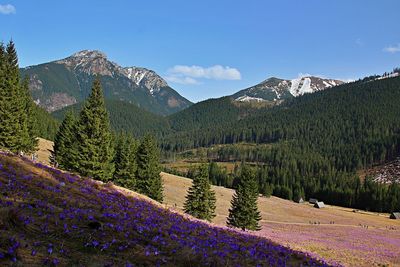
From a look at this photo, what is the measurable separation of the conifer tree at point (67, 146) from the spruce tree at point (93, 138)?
0.86m

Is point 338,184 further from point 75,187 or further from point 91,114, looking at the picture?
point 75,187

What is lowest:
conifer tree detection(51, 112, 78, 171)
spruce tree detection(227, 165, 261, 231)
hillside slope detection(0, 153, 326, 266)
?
spruce tree detection(227, 165, 261, 231)

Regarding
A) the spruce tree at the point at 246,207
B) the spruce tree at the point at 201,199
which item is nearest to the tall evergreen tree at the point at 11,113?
the spruce tree at the point at 201,199

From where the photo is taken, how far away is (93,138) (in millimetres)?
46062

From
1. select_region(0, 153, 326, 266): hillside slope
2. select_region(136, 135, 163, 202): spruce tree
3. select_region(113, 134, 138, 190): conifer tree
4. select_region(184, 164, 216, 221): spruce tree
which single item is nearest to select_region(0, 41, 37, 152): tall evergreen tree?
select_region(113, 134, 138, 190): conifer tree

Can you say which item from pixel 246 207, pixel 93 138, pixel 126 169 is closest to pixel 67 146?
pixel 126 169

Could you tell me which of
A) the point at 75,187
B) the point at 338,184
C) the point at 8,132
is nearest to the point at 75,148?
the point at 8,132

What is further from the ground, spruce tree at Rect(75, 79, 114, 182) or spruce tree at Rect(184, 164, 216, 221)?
spruce tree at Rect(75, 79, 114, 182)

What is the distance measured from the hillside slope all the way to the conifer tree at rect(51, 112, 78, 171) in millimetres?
29928

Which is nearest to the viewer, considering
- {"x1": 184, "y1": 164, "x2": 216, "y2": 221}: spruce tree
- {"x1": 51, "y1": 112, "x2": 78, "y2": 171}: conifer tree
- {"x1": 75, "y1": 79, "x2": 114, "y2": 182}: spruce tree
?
{"x1": 75, "y1": 79, "x2": 114, "y2": 182}: spruce tree

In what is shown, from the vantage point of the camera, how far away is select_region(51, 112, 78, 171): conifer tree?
46050 mm

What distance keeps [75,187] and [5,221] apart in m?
8.92

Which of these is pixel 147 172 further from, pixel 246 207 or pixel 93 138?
pixel 246 207

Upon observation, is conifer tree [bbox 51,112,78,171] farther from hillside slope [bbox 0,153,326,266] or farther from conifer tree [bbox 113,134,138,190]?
hillside slope [bbox 0,153,326,266]
